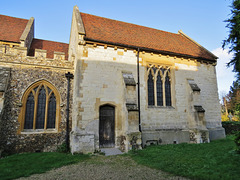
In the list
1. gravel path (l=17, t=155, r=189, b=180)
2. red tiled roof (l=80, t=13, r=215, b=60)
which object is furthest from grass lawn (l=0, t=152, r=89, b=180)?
red tiled roof (l=80, t=13, r=215, b=60)

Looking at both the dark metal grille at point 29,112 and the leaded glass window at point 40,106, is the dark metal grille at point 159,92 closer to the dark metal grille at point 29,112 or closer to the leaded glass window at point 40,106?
the leaded glass window at point 40,106

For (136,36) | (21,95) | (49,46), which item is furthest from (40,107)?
(136,36)

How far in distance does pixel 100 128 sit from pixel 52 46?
9.59m

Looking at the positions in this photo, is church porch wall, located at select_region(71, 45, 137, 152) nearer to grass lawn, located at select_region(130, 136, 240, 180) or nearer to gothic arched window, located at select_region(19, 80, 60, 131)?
gothic arched window, located at select_region(19, 80, 60, 131)

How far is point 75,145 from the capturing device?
873cm

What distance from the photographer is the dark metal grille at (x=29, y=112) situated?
9.91 metres

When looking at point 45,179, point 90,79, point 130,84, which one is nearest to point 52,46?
point 90,79

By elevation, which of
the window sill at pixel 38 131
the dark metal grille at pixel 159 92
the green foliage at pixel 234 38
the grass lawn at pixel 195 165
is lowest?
the grass lawn at pixel 195 165

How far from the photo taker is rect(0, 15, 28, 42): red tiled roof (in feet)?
39.7

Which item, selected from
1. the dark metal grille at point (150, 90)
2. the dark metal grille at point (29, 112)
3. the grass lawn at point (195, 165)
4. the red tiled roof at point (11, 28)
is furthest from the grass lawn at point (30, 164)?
the red tiled roof at point (11, 28)

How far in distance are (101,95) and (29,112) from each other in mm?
4750

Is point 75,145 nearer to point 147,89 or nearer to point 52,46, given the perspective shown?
point 147,89

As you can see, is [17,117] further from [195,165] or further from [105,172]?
[195,165]

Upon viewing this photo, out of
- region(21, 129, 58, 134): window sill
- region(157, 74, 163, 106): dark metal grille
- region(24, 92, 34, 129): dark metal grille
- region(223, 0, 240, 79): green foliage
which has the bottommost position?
region(21, 129, 58, 134): window sill
